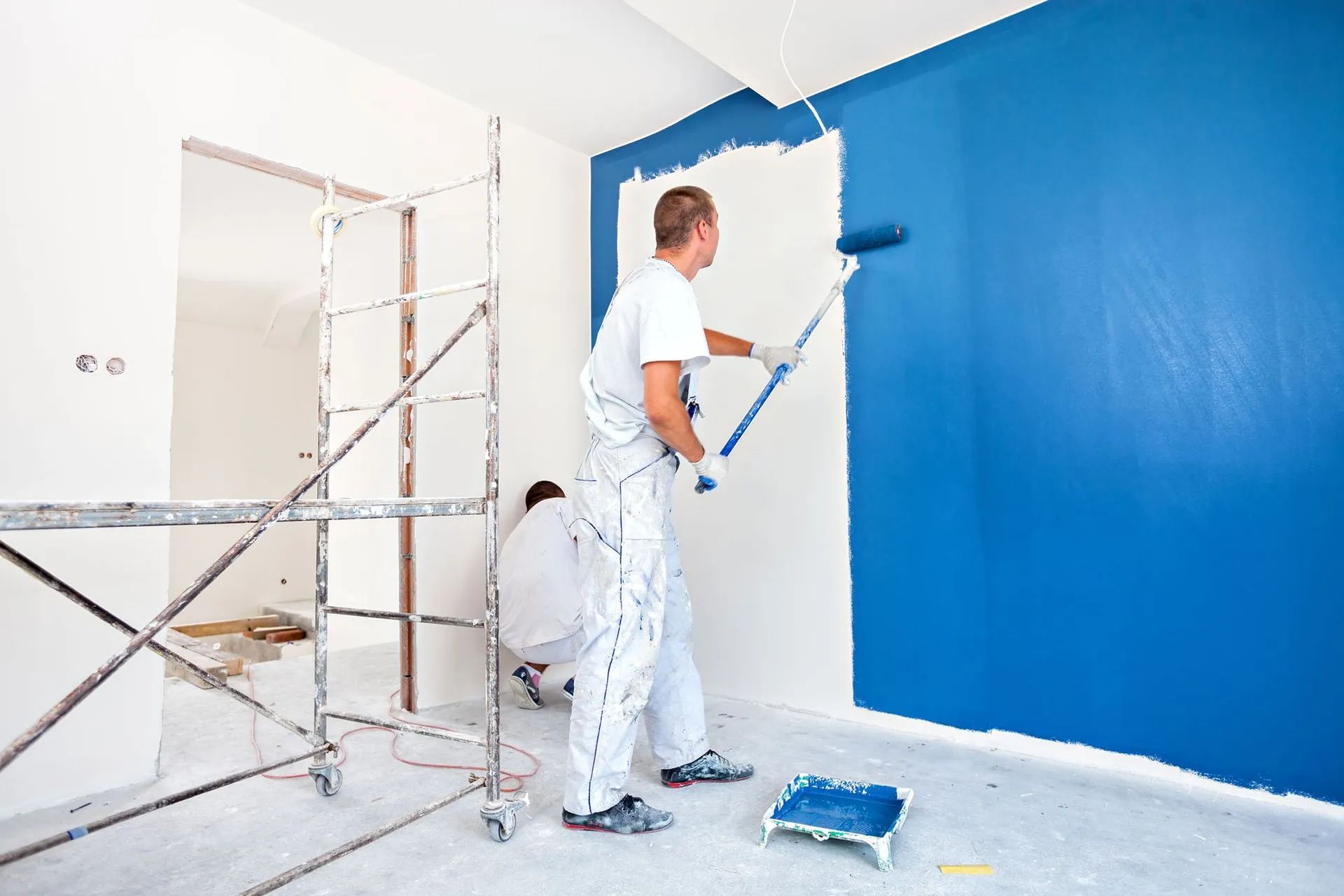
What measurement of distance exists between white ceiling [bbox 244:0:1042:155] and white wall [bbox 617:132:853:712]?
312mm

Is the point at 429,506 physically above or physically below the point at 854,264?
below

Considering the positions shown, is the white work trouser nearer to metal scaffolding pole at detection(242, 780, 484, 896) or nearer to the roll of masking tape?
metal scaffolding pole at detection(242, 780, 484, 896)

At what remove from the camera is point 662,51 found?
2.79m

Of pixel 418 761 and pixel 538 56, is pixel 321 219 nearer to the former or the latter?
pixel 538 56

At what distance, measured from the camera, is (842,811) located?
6.01ft

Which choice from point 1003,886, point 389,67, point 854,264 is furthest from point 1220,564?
point 389,67

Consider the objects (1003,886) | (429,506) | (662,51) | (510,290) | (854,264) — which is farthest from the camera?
(510,290)

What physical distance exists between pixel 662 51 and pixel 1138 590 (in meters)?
2.29

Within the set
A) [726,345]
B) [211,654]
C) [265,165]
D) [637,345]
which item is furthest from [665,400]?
[211,654]

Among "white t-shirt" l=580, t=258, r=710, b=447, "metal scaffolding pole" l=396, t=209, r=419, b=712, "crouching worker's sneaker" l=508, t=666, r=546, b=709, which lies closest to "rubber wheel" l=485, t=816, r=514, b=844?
"white t-shirt" l=580, t=258, r=710, b=447

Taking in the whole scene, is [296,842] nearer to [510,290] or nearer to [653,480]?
[653,480]

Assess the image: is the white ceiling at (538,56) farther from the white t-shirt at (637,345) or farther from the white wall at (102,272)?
the white t-shirt at (637,345)

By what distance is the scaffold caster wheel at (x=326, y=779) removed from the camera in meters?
1.99

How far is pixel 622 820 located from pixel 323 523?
97 centimetres
